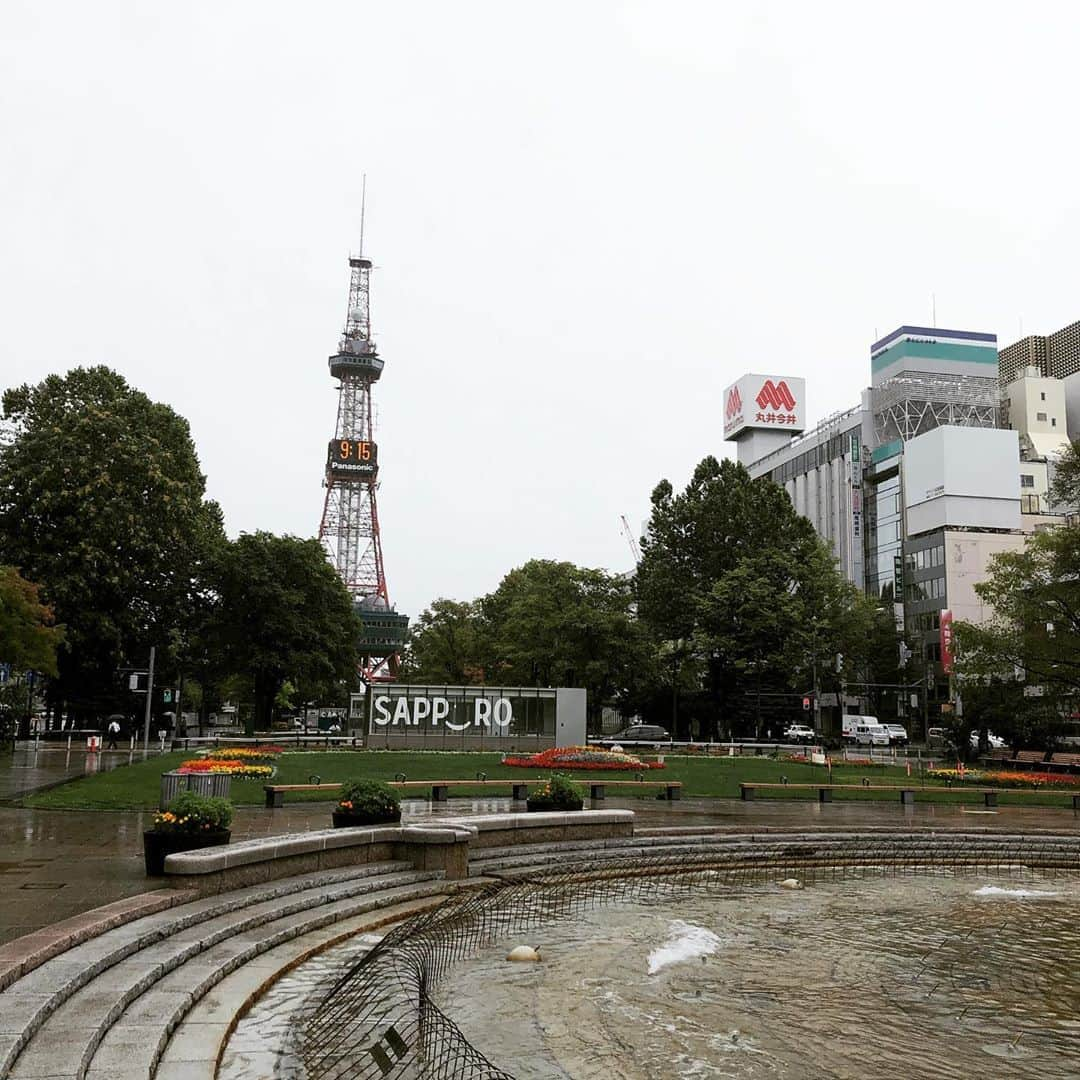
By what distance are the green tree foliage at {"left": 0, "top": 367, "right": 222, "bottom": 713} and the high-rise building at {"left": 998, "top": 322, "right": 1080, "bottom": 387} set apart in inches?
4756

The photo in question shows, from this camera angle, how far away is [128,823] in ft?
67.3

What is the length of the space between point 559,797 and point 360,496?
13616cm

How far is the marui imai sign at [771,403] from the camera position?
134 metres

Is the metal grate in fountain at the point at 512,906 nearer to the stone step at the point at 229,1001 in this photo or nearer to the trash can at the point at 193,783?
the stone step at the point at 229,1001

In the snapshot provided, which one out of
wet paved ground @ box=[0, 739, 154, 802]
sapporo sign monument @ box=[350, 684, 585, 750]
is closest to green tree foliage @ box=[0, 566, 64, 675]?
wet paved ground @ box=[0, 739, 154, 802]

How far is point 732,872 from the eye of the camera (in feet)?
63.7

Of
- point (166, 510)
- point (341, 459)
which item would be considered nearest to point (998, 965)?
point (166, 510)

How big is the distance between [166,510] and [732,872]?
141 ft

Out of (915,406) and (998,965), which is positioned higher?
(915,406)

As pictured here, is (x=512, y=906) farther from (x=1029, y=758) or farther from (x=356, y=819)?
(x=1029, y=758)

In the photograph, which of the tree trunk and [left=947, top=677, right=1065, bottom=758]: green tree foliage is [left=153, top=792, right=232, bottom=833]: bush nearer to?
[left=947, top=677, right=1065, bottom=758]: green tree foliage

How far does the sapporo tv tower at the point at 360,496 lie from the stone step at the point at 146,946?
421 ft

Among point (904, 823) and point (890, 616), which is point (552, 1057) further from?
point (890, 616)

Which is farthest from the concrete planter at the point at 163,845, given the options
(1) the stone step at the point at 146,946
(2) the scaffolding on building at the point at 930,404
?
(2) the scaffolding on building at the point at 930,404
